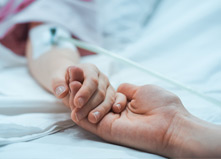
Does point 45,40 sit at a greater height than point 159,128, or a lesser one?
greater

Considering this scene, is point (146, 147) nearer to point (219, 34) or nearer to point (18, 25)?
point (219, 34)

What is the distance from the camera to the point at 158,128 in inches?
19.7

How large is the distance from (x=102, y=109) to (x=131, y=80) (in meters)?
0.27

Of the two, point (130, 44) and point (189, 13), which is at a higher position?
point (189, 13)

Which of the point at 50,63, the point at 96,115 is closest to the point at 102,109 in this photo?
the point at 96,115

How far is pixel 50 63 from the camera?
0.87 metres

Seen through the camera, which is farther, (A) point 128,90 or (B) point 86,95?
(A) point 128,90

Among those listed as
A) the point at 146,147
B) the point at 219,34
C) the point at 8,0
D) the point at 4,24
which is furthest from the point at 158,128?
the point at 8,0

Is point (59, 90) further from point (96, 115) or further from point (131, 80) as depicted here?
point (131, 80)

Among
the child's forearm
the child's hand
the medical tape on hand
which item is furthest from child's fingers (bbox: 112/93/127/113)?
the medical tape on hand

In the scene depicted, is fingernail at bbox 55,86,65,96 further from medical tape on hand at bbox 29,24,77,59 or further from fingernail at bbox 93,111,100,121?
medical tape on hand at bbox 29,24,77,59

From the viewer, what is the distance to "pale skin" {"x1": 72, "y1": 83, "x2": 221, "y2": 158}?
45 centimetres

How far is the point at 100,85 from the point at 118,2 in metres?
0.75

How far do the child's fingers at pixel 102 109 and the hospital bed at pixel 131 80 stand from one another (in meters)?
0.06
